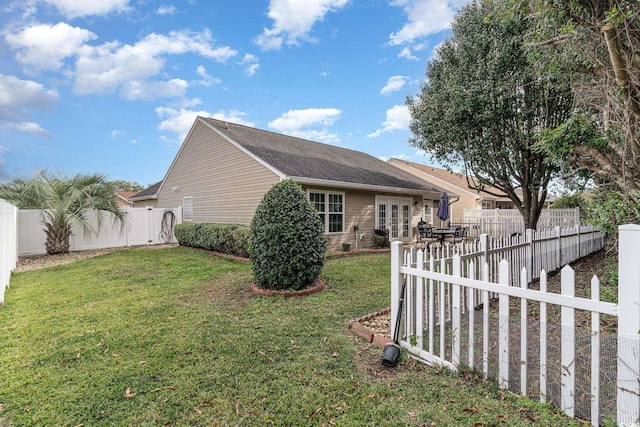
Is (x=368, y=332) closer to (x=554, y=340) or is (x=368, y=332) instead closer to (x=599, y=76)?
(x=554, y=340)

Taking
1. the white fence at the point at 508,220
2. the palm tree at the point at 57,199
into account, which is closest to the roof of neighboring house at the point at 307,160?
the white fence at the point at 508,220

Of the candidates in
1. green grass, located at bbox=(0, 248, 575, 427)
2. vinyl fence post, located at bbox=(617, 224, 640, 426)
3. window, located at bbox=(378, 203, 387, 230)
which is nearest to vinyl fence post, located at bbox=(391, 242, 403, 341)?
green grass, located at bbox=(0, 248, 575, 427)

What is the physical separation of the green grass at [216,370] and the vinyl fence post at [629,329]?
38cm

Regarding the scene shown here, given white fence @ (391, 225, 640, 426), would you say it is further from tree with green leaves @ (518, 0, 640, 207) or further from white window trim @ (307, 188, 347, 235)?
white window trim @ (307, 188, 347, 235)

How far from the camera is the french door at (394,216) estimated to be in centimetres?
1430

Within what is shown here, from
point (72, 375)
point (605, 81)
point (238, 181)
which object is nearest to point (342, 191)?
point (238, 181)

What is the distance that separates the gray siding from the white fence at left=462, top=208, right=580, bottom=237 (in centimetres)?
1159

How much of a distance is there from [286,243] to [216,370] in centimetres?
300

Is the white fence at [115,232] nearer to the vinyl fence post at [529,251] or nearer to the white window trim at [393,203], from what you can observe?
the white window trim at [393,203]

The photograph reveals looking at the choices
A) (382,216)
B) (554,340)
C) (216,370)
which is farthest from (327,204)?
(216,370)

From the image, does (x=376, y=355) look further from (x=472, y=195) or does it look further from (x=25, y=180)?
(x=472, y=195)

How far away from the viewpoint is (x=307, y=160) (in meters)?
13.7

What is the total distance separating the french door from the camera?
14305 mm

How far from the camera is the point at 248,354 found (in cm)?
335
